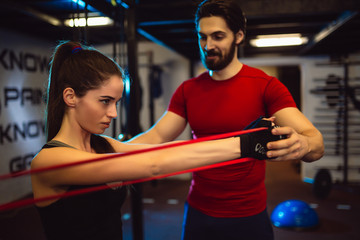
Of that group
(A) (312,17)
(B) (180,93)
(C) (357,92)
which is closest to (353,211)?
(C) (357,92)

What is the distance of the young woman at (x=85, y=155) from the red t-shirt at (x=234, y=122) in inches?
22.1

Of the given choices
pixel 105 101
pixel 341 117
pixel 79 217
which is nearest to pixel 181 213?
pixel 79 217

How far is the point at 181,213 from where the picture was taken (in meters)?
4.46

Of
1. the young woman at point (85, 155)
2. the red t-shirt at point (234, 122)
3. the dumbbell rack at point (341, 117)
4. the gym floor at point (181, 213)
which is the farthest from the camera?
the dumbbell rack at point (341, 117)

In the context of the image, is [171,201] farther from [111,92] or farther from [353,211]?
[111,92]

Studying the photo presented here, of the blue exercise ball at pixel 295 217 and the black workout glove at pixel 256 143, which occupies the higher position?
the black workout glove at pixel 256 143

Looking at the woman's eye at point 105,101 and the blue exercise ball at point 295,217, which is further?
the blue exercise ball at point 295,217

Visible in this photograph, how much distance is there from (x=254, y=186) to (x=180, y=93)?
73 cm

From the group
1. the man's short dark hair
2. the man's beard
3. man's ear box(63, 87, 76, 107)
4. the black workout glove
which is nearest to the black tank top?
man's ear box(63, 87, 76, 107)

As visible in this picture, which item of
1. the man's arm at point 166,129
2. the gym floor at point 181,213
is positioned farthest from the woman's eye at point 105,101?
the gym floor at point 181,213

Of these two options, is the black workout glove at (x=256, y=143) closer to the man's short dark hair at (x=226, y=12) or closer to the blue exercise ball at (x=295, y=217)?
the man's short dark hair at (x=226, y=12)

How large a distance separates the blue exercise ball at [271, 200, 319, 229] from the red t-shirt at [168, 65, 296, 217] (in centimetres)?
259

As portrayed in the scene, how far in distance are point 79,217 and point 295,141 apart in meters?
0.90

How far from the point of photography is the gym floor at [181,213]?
3768mm
